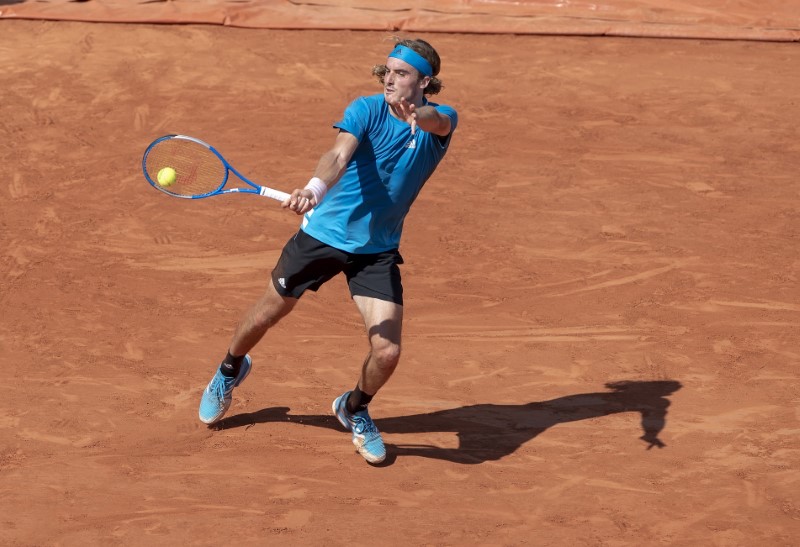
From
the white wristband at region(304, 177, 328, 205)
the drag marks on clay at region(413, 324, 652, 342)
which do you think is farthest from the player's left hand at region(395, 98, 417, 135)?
the drag marks on clay at region(413, 324, 652, 342)

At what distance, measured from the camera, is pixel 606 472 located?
21.9ft

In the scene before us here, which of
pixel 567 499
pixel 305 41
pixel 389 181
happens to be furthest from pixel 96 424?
pixel 305 41

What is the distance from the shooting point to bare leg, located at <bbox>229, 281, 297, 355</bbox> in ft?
21.6

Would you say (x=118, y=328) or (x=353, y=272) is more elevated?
(x=353, y=272)

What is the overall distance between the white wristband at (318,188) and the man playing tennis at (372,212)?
3.1 inches

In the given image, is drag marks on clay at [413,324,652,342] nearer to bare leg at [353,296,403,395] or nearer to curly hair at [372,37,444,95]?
bare leg at [353,296,403,395]

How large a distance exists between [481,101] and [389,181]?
632cm

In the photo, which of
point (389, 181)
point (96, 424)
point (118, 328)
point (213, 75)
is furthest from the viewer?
point (213, 75)

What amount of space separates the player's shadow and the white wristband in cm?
173

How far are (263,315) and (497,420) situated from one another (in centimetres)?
165

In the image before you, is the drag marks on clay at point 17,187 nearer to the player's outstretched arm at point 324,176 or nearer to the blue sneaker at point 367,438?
the blue sneaker at point 367,438

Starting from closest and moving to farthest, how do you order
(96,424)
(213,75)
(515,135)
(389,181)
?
(389,181) < (96,424) < (515,135) < (213,75)

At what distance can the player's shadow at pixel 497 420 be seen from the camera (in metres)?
6.93

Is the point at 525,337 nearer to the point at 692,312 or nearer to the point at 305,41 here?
the point at 692,312
